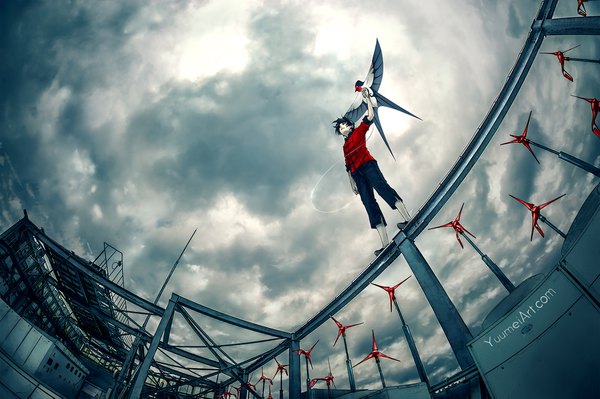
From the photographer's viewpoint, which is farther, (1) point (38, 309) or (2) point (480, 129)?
(1) point (38, 309)

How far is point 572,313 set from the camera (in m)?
3.10

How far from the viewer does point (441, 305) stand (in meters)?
5.57

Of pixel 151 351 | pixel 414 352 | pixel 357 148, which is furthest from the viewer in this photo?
pixel 151 351

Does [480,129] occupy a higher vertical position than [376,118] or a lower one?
lower

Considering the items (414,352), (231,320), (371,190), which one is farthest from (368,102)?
(231,320)

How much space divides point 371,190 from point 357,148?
4.82ft

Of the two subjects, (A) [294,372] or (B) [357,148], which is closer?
(B) [357,148]

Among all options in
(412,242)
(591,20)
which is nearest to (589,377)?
(412,242)

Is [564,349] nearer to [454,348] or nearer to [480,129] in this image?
[454,348]

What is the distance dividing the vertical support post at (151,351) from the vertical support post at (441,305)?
8647mm

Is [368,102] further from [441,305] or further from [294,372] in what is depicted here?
[294,372]

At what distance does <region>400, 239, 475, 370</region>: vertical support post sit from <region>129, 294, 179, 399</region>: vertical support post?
340 inches

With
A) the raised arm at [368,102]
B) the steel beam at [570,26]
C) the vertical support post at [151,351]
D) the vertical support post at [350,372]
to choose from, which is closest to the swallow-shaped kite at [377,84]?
the raised arm at [368,102]

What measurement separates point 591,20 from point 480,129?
2.46 m
